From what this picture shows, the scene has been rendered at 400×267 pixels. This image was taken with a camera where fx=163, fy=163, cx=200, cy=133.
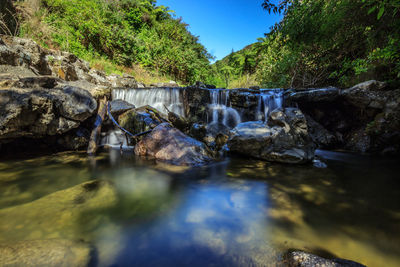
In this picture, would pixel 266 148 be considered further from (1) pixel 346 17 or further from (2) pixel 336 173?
(1) pixel 346 17

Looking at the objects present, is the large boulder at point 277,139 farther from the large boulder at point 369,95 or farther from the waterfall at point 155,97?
the waterfall at point 155,97

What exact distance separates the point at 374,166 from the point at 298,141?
1789 millimetres

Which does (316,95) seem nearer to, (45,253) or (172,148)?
(172,148)

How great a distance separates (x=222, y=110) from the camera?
277 inches

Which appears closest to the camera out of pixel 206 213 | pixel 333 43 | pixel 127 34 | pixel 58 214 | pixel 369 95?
pixel 58 214

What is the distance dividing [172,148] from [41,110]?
9.35 feet

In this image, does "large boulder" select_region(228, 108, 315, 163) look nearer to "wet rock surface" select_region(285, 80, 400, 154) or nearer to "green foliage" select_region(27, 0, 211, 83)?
"wet rock surface" select_region(285, 80, 400, 154)

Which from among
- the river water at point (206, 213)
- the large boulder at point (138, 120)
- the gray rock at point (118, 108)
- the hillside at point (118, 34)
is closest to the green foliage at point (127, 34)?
the hillside at point (118, 34)

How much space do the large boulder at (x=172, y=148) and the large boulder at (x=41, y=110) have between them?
1.65 meters

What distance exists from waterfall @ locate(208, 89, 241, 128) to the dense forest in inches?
85.7

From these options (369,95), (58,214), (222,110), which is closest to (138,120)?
(58,214)

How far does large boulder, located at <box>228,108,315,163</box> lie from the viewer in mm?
3600

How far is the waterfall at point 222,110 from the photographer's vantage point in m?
6.83

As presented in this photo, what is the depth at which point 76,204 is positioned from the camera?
1.90m
